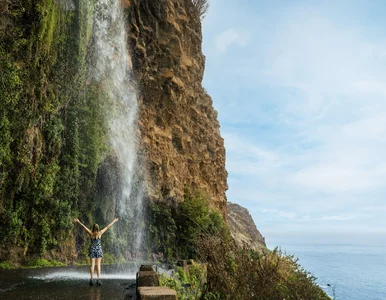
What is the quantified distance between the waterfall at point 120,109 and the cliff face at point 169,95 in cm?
120

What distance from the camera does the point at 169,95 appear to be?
1102 inches

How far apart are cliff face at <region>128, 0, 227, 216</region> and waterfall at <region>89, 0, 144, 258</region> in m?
1.20

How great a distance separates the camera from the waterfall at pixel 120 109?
21812mm

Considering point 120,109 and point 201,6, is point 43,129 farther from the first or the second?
point 201,6

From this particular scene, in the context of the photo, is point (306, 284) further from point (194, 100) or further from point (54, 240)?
point (194, 100)

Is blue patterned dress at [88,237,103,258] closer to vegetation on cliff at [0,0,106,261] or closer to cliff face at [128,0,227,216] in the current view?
vegetation on cliff at [0,0,106,261]

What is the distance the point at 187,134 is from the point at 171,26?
8415 mm

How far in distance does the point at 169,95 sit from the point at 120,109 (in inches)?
221

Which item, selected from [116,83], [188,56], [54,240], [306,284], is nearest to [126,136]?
[116,83]

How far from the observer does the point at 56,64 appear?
680 inches

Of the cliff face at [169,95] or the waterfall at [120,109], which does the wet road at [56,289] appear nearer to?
the waterfall at [120,109]

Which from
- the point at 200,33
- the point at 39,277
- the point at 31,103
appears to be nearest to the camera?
the point at 39,277

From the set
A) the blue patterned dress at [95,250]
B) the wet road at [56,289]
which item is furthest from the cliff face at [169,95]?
the blue patterned dress at [95,250]

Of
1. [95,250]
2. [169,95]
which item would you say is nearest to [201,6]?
[169,95]
